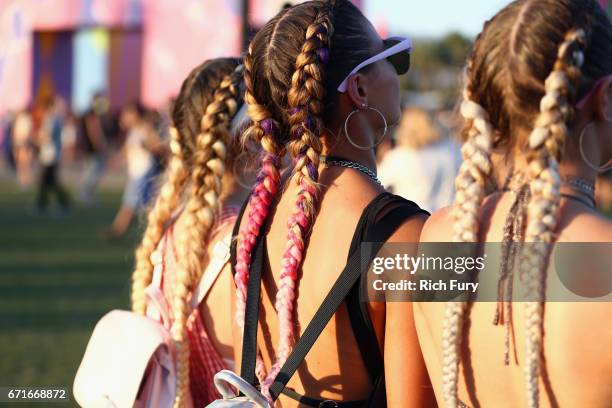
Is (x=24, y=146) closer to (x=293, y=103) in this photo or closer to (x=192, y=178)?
(x=192, y=178)

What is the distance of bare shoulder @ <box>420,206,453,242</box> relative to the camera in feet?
6.02

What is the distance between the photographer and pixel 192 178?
282 centimetres

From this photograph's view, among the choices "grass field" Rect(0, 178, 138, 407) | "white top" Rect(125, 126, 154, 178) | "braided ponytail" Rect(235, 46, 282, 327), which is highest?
"braided ponytail" Rect(235, 46, 282, 327)

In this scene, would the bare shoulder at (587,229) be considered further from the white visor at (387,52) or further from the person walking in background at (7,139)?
the person walking in background at (7,139)

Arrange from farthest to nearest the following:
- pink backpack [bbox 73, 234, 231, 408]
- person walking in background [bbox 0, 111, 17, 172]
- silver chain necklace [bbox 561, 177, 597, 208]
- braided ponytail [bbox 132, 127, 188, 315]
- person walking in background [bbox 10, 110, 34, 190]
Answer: person walking in background [bbox 0, 111, 17, 172], person walking in background [bbox 10, 110, 34, 190], braided ponytail [bbox 132, 127, 188, 315], pink backpack [bbox 73, 234, 231, 408], silver chain necklace [bbox 561, 177, 597, 208]

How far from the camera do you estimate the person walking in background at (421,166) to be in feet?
20.3

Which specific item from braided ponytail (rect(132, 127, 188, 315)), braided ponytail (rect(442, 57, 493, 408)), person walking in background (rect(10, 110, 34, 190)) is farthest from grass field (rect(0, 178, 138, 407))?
person walking in background (rect(10, 110, 34, 190))

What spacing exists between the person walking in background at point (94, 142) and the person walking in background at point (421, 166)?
455 inches

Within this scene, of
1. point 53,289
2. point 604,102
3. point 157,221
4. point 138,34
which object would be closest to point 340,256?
point 604,102

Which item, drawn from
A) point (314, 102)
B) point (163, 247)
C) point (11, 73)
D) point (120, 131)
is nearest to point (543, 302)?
point (314, 102)

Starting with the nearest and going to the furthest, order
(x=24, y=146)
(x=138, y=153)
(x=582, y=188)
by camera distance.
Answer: (x=582, y=188)
(x=138, y=153)
(x=24, y=146)

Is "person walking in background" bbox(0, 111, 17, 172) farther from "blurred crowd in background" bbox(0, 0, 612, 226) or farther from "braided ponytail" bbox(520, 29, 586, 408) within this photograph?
"braided ponytail" bbox(520, 29, 586, 408)

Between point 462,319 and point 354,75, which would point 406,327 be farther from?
point 354,75

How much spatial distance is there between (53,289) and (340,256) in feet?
22.7
